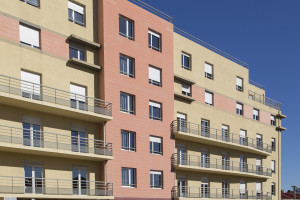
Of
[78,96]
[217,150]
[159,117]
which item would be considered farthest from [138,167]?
[217,150]

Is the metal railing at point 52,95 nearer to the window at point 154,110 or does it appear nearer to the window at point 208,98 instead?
the window at point 154,110

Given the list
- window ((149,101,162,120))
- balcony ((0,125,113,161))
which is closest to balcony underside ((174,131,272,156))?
window ((149,101,162,120))

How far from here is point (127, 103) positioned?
28406mm

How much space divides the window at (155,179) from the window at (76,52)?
953 cm

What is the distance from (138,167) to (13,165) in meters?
8.98

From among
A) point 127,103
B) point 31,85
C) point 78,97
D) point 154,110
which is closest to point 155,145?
point 154,110

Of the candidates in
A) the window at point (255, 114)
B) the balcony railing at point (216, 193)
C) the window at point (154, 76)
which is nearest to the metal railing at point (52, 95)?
the window at point (154, 76)

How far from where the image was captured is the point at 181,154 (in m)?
33.0

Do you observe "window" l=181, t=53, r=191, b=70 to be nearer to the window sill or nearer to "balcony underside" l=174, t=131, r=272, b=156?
"balcony underside" l=174, t=131, r=272, b=156

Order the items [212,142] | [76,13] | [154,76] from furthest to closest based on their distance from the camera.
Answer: [212,142]
[154,76]
[76,13]

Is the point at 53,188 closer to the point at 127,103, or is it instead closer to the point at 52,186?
the point at 52,186

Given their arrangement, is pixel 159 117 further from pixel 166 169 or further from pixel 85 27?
pixel 85 27

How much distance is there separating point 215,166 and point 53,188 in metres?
16.6

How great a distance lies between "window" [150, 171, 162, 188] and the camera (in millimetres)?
29277
